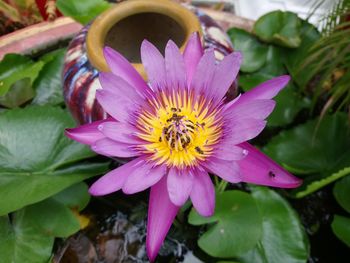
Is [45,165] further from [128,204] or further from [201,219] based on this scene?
[201,219]

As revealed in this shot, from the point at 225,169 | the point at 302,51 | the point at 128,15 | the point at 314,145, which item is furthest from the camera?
the point at 302,51

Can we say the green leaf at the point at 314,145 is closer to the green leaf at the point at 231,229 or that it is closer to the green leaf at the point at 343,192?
the green leaf at the point at 343,192

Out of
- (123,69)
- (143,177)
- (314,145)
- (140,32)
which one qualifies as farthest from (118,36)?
(314,145)

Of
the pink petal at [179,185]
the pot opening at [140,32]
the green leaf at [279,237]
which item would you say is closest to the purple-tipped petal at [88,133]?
the pink petal at [179,185]

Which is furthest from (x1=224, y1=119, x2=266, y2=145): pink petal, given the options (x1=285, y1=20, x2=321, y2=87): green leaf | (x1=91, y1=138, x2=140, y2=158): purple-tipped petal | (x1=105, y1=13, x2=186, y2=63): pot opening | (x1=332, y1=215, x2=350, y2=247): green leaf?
(x1=285, y1=20, x2=321, y2=87): green leaf

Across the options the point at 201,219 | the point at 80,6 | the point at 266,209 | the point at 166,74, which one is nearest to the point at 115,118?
the point at 166,74

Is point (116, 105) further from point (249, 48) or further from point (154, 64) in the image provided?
point (249, 48)
